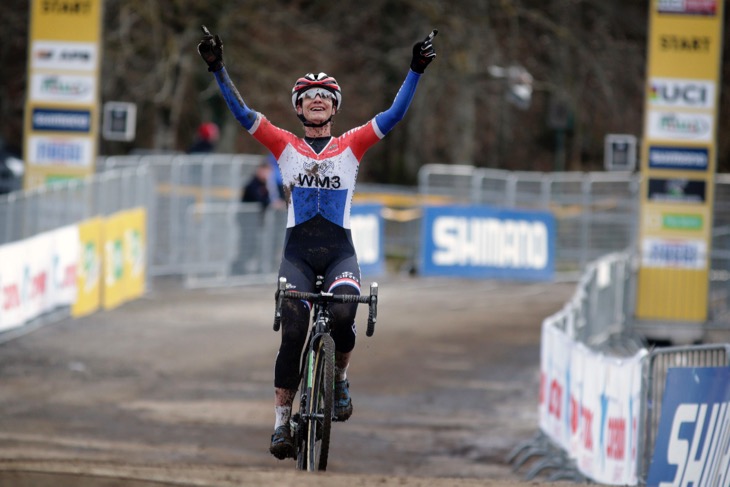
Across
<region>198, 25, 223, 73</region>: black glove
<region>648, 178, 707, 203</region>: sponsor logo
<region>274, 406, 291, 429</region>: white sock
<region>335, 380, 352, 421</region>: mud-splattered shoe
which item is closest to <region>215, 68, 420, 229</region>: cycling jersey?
<region>198, 25, 223, 73</region>: black glove

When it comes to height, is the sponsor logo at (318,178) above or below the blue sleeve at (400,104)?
below

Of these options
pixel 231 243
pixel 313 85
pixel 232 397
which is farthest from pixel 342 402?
pixel 231 243

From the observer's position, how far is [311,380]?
888 cm

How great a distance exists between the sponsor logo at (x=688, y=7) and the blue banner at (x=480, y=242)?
917 centimetres

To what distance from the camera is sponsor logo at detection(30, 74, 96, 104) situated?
71.9 ft

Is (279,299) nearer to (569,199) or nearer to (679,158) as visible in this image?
(679,158)

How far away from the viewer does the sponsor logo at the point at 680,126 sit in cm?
2106

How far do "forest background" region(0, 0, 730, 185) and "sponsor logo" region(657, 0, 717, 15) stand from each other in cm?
1201

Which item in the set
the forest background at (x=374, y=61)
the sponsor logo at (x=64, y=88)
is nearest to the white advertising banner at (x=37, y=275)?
the sponsor logo at (x=64, y=88)

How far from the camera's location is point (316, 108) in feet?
29.7

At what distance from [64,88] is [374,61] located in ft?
60.4

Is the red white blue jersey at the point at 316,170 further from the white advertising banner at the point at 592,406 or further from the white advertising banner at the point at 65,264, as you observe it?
the white advertising banner at the point at 65,264

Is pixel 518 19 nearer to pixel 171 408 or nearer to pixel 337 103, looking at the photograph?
pixel 171 408

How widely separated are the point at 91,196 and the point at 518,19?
59.4 feet
